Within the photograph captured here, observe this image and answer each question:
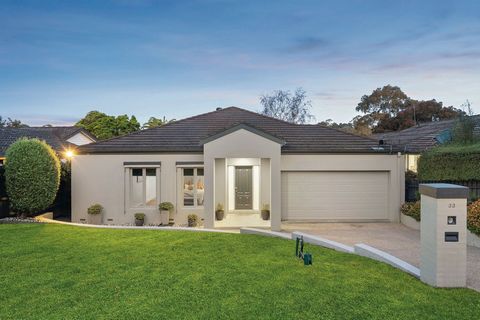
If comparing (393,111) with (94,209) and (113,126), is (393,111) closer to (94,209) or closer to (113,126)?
(113,126)

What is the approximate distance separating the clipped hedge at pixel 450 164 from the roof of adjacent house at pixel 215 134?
1962mm

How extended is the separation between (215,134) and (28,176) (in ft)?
26.8

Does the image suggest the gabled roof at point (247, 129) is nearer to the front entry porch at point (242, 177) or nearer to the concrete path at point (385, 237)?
the front entry porch at point (242, 177)

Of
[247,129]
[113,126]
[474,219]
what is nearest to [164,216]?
[247,129]

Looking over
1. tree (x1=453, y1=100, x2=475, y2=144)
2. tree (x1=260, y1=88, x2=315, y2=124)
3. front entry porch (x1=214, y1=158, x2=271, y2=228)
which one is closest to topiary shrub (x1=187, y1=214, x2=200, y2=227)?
front entry porch (x1=214, y1=158, x2=271, y2=228)

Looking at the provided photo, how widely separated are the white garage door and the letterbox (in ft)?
31.0

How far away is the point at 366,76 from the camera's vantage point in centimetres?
2616

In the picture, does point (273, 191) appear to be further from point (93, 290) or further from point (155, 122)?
point (155, 122)

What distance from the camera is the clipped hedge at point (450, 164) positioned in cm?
1223

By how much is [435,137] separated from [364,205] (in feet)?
28.3

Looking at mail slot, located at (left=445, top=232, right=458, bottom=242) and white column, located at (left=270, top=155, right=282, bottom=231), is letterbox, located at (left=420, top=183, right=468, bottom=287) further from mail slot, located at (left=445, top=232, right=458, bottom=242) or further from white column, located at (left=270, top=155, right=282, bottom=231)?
white column, located at (left=270, top=155, right=282, bottom=231)

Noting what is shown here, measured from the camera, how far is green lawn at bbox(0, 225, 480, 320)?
534 cm

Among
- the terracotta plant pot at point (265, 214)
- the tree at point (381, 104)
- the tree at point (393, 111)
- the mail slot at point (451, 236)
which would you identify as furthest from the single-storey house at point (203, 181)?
the tree at point (381, 104)

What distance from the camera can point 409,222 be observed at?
46.9 ft
